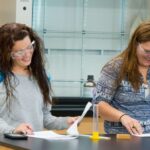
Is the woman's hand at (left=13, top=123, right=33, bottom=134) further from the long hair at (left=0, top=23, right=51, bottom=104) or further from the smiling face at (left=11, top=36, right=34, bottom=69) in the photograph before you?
the smiling face at (left=11, top=36, right=34, bottom=69)

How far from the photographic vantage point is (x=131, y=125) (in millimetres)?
1889

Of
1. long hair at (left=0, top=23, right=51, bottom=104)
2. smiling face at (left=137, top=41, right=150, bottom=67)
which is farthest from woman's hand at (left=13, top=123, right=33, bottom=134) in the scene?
smiling face at (left=137, top=41, right=150, bottom=67)

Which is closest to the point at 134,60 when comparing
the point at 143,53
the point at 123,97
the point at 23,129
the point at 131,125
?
the point at 143,53

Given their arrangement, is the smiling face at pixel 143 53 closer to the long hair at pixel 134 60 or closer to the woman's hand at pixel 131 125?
the long hair at pixel 134 60

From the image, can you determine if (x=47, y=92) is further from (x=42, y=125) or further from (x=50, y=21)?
(x=50, y=21)

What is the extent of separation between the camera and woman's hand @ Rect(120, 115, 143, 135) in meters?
1.89

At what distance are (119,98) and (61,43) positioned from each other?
1.49 m

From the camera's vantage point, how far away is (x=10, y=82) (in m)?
2.00

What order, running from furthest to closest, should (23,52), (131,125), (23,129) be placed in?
1. (23,52)
2. (131,125)
3. (23,129)

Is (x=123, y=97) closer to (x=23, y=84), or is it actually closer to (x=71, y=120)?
(x=71, y=120)

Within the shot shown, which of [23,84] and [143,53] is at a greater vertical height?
[143,53]

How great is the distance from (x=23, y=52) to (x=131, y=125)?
0.55m

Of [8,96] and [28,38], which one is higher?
[28,38]

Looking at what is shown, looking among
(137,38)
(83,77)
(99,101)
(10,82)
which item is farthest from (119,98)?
(83,77)
